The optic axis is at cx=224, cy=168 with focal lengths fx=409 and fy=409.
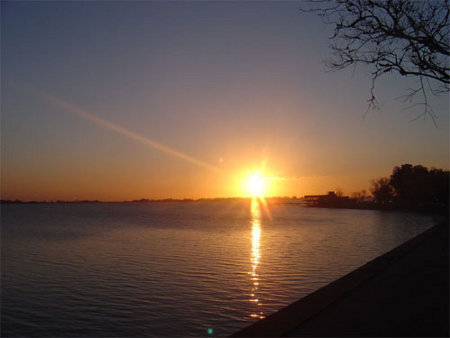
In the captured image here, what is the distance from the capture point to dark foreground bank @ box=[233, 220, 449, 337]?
5.85 m

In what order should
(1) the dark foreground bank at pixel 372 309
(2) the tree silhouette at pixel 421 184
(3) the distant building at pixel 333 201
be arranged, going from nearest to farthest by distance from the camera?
(1) the dark foreground bank at pixel 372 309 < (2) the tree silhouette at pixel 421 184 < (3) the distant building at pixel 333 201

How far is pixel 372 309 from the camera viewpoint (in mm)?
6992

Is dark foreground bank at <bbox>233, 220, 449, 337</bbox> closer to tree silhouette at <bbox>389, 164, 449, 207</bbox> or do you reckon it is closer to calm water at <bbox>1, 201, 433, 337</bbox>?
calm water at <bbox>1, 201, 433, 337</bbox>

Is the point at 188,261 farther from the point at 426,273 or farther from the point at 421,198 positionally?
the point at 421,198

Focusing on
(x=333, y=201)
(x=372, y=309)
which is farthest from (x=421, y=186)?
(x=372, y=309)

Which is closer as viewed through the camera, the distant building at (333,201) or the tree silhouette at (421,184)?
the tree silhouette at (421,184)

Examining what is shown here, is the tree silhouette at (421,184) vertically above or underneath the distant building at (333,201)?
above

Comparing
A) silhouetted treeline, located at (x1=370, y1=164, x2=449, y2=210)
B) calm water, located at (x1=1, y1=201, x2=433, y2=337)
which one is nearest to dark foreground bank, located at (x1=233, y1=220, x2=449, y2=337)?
calm water, located at (x1=1, y1=201, x2=433, y2=337)

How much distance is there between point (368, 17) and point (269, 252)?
17576mm

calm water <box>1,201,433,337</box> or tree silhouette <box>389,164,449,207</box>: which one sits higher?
tree silhouette <box>389,164,449,207</box>

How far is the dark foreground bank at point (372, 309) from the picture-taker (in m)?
5.85

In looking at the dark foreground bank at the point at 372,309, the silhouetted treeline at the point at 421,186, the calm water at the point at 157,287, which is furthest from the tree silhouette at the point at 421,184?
the dark foreground bank at the point at 372,309

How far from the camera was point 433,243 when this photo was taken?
709 inches

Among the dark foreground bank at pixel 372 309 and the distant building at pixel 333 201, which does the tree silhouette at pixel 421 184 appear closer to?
the distant building at pixel 333 201
